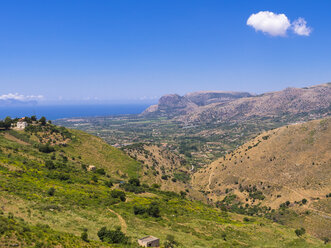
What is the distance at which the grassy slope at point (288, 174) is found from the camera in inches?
2672

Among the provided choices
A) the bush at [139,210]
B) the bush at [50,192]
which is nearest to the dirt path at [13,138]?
the bush at [50,192]

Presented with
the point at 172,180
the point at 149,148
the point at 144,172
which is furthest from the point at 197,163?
the point at 144,172

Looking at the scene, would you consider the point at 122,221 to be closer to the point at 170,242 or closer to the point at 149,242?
the point at 170,242

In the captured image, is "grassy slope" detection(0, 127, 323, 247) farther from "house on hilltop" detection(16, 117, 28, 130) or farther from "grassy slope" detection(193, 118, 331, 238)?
"house on hilltop" detection(16, 117, 28, 130)

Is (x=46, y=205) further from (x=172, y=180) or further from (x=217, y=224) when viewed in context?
Answer: (x=172, y=180)

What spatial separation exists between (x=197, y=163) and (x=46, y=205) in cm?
14385

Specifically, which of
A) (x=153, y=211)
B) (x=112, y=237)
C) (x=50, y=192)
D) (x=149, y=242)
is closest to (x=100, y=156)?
(x=50, y=192)

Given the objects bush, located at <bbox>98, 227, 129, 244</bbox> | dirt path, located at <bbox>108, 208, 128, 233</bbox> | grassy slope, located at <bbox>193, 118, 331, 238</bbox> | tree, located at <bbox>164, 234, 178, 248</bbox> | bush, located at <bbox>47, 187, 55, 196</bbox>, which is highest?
bush, located at <bbox>47, 187, 55, 196</bbox>

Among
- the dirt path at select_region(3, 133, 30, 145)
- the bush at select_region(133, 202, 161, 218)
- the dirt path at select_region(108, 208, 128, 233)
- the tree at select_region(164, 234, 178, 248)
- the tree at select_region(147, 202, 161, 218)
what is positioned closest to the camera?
the tree at select_region(164, 234, 178, 248)

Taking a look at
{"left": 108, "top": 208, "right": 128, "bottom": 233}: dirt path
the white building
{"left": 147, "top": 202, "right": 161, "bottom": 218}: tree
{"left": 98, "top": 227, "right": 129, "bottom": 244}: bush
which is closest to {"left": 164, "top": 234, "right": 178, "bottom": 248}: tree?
the white building

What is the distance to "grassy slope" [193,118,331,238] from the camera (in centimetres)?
6788

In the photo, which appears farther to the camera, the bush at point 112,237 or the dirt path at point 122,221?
the dirt path at point 122,221

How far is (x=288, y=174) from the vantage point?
89312 millimetres

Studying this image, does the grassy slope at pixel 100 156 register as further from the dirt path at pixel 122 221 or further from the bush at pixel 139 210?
the dirt path at pixel 122 221
